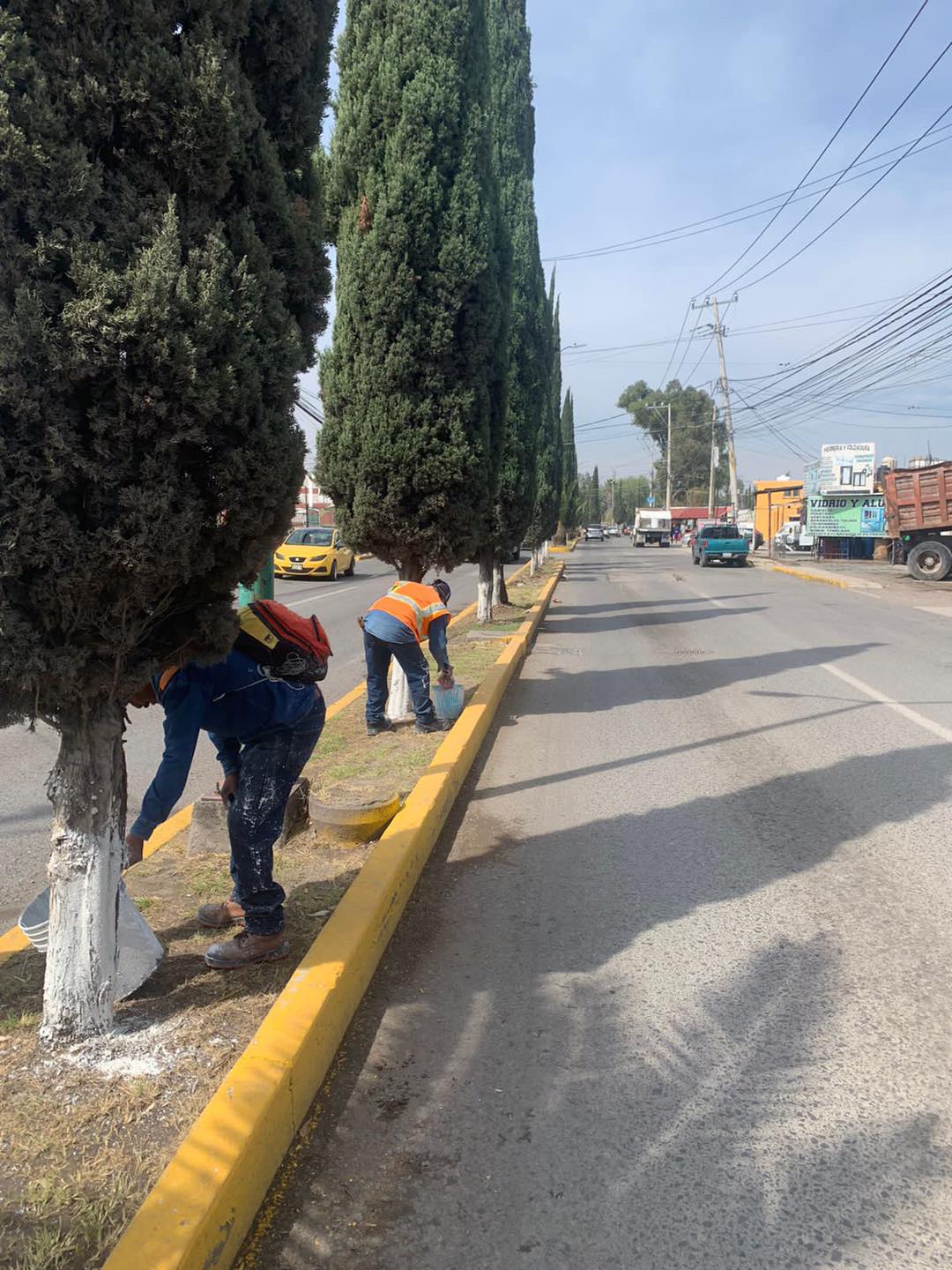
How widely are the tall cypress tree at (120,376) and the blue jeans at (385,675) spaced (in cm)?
429

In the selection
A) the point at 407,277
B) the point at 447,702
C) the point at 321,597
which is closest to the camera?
the point at 447,702

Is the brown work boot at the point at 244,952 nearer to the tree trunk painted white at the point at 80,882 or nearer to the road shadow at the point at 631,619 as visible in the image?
the tree trunk painted white at the point at 80,882

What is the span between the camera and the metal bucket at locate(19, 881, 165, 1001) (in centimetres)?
310

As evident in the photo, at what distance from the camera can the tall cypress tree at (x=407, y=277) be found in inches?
313

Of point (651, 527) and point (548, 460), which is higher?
point (548, 460)

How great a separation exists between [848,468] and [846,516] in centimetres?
212

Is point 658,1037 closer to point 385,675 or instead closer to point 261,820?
point 261,820

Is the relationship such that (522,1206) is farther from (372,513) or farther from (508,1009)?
(372,513)

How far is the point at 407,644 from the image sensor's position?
727 centimetres

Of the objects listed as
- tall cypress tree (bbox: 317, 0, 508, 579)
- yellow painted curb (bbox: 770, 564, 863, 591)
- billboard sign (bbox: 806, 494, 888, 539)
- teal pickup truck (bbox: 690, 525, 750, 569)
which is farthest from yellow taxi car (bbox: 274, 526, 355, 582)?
billboard sign (bbox: 806, 494, 888, 539)

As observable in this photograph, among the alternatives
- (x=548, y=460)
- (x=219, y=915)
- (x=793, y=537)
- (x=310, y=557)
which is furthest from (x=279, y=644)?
(x=793, y=537)

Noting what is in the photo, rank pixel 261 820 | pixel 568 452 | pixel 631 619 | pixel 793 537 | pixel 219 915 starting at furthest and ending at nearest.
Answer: pixel 793 537 < pixel 568 452 < pixel 631 619 < pixel 219 915 < pixel 261 820

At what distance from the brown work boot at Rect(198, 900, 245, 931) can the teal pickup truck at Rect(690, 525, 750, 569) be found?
3656 cm

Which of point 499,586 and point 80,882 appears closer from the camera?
point 80,882
